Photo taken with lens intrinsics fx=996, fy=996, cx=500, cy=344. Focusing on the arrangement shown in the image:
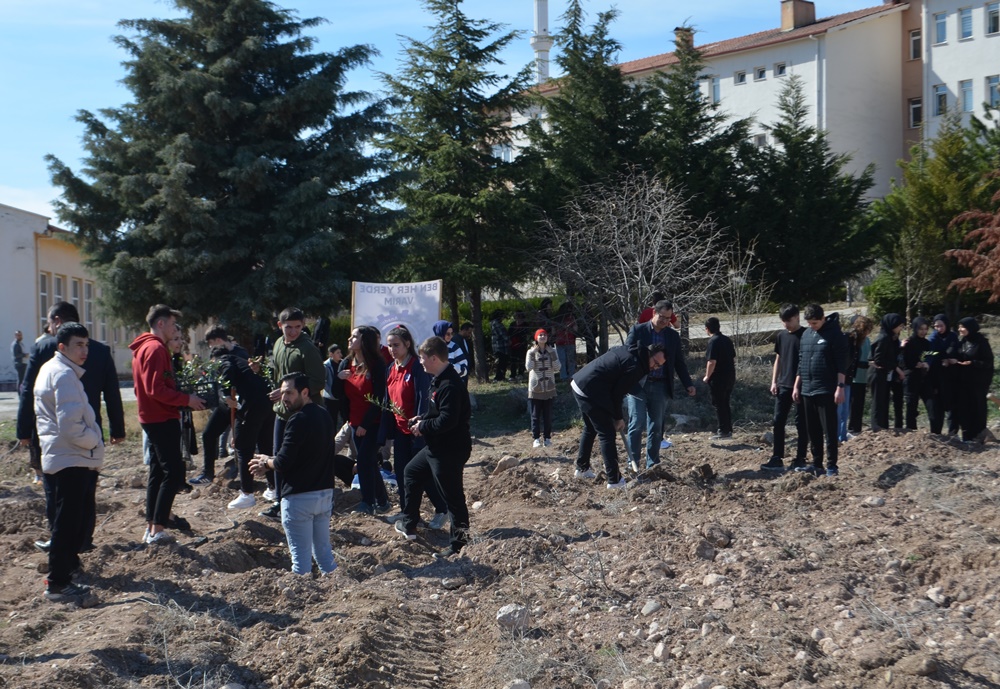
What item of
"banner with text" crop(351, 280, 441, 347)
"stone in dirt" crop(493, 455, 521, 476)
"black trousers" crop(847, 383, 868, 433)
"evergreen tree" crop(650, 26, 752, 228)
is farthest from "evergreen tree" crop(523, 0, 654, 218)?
"stone in dirt" crop(493, 455, 521, 476)

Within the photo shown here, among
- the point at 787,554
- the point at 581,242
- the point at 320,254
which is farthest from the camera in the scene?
the point at 581,242

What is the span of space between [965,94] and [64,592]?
4336 cm

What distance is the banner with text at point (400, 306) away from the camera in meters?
14.0

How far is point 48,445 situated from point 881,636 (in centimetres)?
516

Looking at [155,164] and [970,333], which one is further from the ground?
[155,164]

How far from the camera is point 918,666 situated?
16.2 feet

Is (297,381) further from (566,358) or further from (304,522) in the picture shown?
(566,358)

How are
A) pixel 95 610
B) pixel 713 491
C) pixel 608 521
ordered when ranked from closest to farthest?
pixel 95 610 < pixel 608 521 < pixel 713 491

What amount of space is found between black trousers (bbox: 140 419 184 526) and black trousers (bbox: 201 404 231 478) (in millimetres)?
1714

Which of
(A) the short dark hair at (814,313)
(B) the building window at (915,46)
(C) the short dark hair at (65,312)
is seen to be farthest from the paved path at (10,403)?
(B) the building window at (915,46)

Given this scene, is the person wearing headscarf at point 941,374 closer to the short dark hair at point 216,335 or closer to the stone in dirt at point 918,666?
the stone in dirt at point 918,666

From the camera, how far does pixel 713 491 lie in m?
9.79

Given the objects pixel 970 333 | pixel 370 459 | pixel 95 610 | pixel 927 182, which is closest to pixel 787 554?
pixel 370 459

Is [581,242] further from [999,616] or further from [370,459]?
[999,616]
